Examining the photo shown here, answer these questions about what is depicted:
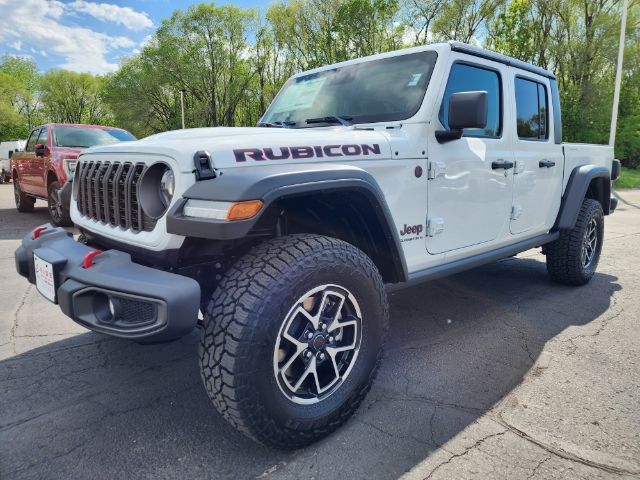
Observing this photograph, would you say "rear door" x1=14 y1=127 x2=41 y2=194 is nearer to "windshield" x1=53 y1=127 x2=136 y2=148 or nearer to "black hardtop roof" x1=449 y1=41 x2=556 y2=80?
"windshield" x1=53 y1=127 x2=136 y2=148

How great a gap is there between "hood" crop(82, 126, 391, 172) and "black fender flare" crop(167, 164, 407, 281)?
60mm

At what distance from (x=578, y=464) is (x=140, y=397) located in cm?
211

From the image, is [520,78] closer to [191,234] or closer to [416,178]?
[416,178]

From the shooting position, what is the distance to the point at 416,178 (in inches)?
106

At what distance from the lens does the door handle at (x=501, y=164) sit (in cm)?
324

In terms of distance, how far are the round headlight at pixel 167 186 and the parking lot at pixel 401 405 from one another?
1.07 m

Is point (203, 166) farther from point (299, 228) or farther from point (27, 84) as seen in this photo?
point (27, 84)

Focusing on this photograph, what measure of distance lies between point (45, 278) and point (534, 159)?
11.3ft

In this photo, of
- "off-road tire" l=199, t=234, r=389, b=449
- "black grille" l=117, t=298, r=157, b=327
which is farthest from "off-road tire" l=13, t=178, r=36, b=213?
"off-road tire" l=199, t=234, r=389, b=449

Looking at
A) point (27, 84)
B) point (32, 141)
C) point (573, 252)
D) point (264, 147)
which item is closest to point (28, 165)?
point (32, 141)

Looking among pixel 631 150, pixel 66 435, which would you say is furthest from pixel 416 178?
pixel 631 150

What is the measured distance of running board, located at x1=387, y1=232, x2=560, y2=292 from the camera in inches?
108

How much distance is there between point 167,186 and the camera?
83.1 inches

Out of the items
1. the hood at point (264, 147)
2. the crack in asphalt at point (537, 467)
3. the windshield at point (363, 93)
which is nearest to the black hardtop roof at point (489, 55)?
the windshield at point (363, 93)
